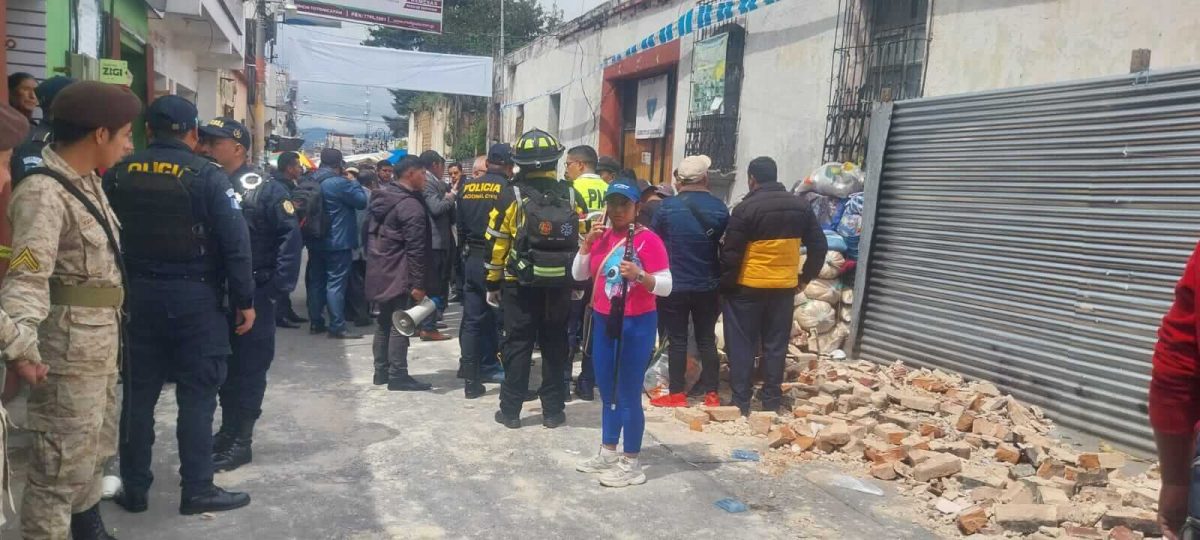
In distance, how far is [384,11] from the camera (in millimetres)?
19172

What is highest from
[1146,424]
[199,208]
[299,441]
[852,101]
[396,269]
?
[852,101]

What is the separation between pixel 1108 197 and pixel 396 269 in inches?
197

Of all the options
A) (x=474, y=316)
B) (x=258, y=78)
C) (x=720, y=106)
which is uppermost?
(x=258, y=78)

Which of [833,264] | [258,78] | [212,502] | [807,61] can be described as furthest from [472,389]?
[258,78]

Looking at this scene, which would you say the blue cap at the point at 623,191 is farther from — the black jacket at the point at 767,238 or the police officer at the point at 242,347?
the police officer at the point at 242,347

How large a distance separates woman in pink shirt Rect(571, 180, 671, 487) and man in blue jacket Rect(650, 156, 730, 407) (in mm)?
1572

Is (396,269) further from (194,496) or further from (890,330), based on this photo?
(890,330)

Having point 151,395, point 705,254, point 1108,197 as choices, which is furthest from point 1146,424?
point 151,395

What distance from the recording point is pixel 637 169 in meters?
14.6

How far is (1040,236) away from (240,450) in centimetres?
546

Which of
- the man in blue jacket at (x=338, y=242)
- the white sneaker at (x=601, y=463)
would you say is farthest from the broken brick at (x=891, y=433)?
the man in blue jacket at (x=338, y=242)

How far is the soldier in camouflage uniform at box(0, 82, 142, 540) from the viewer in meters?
3.27

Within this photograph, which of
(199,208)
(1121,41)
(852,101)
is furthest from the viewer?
(852,101)

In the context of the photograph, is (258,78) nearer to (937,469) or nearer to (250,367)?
(250,367)
